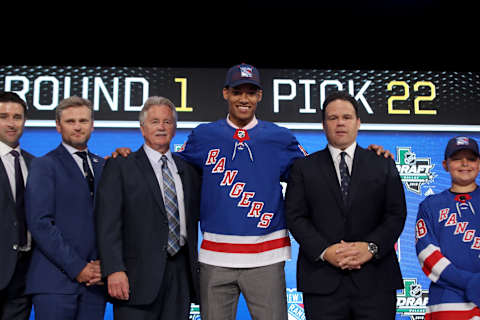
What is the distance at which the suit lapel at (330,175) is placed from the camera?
2.40m

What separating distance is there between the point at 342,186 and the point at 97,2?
303cm

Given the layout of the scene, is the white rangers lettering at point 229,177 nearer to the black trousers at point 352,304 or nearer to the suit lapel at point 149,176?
the suit lapel at point 149,176

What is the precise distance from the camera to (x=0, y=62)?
14.9 feet

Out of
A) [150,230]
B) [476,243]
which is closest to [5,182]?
[150,230]

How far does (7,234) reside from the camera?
2473 mm

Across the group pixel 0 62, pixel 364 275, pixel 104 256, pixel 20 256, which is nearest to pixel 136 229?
pixel 104 256

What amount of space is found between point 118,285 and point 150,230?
11.4 inches

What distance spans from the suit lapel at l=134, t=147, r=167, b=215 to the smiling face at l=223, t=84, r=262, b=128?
0.51 metres

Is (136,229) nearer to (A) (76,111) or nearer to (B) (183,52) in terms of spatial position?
(A) (76,111)

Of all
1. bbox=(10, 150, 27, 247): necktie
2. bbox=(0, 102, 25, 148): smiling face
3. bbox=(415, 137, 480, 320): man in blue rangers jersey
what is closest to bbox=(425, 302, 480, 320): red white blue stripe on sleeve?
bbox=(415, 137, 480, 320): man in blue rangers jersey

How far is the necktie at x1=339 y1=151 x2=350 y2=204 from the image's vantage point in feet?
7.94

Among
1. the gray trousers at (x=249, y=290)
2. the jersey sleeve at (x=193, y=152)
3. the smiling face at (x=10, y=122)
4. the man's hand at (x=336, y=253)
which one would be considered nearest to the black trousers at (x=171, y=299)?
the gray trousers at (x=249, y=290)

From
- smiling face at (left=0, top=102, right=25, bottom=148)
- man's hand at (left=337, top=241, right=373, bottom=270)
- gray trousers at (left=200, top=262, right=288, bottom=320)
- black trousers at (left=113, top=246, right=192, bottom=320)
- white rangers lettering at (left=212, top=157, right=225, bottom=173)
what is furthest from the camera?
smiling face at (left=0, top=102, right=25, bottom=148)

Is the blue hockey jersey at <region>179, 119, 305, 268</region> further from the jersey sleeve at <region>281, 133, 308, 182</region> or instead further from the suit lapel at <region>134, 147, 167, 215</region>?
the suit lapel at <region>134, 147, 167, 215</region>
